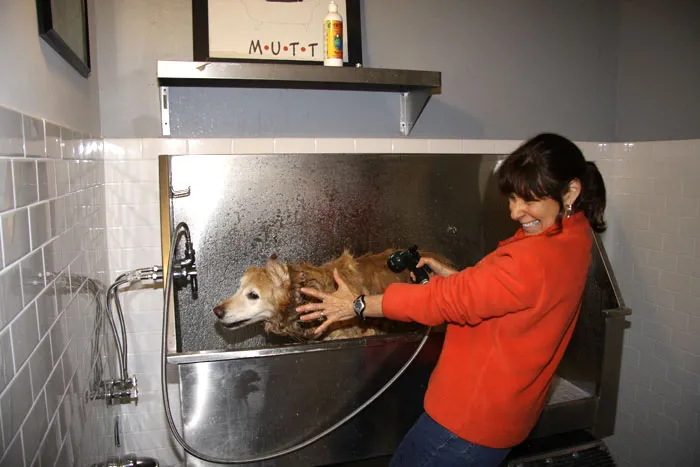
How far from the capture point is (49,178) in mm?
1230

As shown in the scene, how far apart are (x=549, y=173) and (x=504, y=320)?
1.29ft

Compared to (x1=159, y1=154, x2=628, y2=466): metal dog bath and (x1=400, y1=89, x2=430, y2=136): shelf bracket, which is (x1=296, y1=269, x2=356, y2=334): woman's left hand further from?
(x1=400, y1=89, x2=430, y2=136): shelf bracket

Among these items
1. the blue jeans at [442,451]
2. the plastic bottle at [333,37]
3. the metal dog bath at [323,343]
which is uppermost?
the plastic bottle at [333,37]

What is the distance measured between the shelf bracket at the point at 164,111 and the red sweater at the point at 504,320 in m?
Result: 1.37

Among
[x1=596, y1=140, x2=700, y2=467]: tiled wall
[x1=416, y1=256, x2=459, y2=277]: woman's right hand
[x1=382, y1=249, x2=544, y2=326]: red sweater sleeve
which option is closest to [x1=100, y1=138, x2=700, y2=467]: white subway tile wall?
[x1=596, y1=140, x2=700, y2=467]: tiled wall

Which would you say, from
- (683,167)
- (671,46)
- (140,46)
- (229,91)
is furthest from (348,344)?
(671,46)

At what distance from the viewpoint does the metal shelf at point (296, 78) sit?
71.8 inches

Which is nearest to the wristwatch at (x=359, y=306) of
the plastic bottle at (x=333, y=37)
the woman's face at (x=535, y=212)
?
the woman's face at (x=535, y=212)

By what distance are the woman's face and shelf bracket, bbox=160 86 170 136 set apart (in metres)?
1.52

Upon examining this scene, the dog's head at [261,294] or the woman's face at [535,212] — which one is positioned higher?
the woman's face at [535,212]

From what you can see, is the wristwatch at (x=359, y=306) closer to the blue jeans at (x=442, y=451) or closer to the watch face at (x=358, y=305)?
the watch face at (x=358, y=305)

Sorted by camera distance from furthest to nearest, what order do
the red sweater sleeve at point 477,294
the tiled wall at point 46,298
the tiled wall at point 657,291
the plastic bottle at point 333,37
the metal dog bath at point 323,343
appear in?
1. the tiled wall at point 657,291
2. the plastic bottle at point 333,37
3. the metal dog bath at point 323,343
4. the red sweater sleeve at point 477,294
5. the tiled wall at point 46,298

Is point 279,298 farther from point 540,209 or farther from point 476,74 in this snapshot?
point 476,74

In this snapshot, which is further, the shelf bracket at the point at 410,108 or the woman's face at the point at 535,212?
the shelf bracket at the point at 410,108
